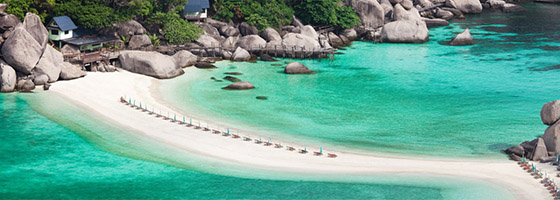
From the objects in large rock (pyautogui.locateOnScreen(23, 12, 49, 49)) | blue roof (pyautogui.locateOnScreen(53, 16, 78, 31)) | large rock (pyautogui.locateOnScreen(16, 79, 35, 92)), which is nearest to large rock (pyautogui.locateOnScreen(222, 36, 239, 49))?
blue roof (pyautogui.locateOnScreen(53, 16, 78, 31))

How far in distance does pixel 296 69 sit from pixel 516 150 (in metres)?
33.8

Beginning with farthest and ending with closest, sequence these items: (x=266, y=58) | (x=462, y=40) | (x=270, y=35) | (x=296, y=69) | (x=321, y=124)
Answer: (x=462, y=40) < (x=270, y=35) < (x=266, y=58) < (x=296, y=69) < (x=321, y=124)

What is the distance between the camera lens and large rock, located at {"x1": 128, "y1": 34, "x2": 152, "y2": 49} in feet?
264

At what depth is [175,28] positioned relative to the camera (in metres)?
84.9

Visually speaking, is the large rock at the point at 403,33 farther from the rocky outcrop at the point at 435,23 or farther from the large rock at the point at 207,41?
the large rock at the point at 207,41

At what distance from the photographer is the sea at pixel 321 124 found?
141 feet

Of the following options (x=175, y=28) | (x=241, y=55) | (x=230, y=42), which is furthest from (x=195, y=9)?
(x=241, y=55)

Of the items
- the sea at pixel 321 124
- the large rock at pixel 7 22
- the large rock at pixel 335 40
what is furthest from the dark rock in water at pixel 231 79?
the large rock at pixel 335 40

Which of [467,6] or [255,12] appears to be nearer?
[255,12]

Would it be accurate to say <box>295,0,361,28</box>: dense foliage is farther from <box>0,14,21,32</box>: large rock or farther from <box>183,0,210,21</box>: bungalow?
<box>0,14,21,32</box>: large rock

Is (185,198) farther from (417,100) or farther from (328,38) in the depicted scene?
(328,38)

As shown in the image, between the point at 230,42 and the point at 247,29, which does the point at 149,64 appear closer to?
the point at 230,42

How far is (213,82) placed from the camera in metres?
72.1

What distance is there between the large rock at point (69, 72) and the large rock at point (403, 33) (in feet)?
162
